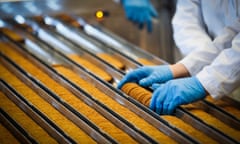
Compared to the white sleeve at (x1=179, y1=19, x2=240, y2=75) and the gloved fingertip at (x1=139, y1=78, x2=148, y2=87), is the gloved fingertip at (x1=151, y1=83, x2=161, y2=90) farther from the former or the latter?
the white sleeve at (x1=179, y1=19, x2=240, y2=75)

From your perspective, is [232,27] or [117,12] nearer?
[232,27]

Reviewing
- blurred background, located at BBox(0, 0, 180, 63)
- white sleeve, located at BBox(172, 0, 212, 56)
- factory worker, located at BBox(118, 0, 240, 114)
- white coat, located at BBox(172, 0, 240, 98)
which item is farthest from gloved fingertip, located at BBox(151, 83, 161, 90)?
blurred background, located at BBox(0, 0, 180, 63)

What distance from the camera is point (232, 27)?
1936mm

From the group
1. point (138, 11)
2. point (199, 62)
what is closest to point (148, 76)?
point (199, 62)

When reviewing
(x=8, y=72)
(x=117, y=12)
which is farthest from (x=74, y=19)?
(x=8, y=72)

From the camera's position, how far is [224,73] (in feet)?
6.00

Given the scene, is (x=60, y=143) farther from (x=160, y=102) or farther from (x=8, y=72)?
(x=8, y=72)

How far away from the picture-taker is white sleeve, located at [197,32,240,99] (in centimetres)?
181

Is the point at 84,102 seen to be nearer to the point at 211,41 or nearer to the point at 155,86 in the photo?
the point at 155,86

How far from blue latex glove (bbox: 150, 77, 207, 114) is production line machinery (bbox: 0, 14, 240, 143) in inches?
1.6

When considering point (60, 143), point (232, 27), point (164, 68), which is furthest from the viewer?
point (164, 68)

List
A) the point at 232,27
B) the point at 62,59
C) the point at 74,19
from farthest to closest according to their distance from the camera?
the point at 74,19 < the point at 62,59 < the point at 232,27

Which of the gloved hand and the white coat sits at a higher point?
the gloved hand

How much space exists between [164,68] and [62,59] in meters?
0.56
